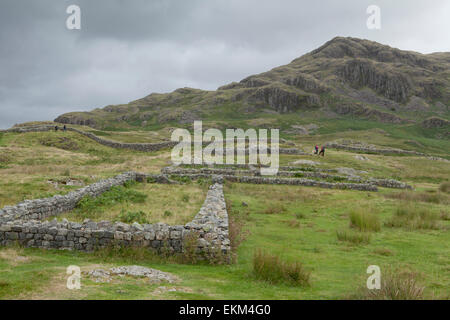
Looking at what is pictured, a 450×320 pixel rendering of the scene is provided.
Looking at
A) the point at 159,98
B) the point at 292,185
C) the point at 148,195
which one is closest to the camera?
the point at 148,195

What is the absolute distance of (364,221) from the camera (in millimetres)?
14625

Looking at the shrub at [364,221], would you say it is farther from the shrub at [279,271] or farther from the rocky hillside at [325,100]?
the rocky hillside at [325,100]

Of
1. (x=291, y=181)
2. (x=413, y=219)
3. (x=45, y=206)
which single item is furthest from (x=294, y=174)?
(x=45, y=206)

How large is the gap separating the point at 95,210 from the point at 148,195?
5786mm

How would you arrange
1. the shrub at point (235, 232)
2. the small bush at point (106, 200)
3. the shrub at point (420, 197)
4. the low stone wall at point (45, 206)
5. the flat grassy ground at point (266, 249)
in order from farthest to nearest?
the shrub at point (420, 197) → the small bush at point (106, 200) → the low stone wall at point (45, 206) → the shrub at point (235, 232) → the flat grassy ground at point (266, 249)

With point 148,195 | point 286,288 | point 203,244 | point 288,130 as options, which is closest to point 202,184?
point 148,195

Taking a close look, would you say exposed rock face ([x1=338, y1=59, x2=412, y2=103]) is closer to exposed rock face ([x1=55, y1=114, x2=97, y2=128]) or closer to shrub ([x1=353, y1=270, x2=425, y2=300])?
exposed rock face ([x1=55, y1=114, x2=97, y2=128])

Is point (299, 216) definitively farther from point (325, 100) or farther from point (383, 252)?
point (325, 100)

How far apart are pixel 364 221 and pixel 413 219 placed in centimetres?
333

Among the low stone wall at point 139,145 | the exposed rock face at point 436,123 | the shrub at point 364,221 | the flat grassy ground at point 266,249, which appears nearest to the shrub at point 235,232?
the flat grassy ground at point 266,249

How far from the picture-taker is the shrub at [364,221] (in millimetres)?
14312

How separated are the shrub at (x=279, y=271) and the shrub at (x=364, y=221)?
751 cm

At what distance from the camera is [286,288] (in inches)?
304
